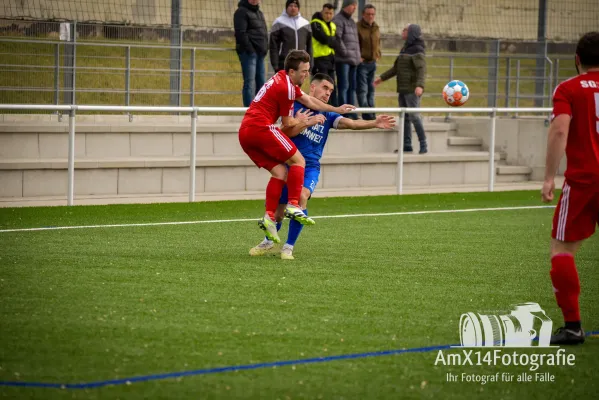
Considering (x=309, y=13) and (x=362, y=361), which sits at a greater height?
(x=309, y=13)

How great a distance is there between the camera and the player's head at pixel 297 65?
9594mm

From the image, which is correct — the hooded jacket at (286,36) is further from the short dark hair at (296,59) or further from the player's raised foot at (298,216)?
the player's raised foot at (298,216)

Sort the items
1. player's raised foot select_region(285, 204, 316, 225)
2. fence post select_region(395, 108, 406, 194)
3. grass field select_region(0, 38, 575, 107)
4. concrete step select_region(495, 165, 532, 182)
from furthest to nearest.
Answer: concrete step select_region(495, 165, 532, 182)
grass field select_region(0, 38, 575, 107)
fence post select_region(395, 108, 406, 194)
player's raised foot select_region(285, 204, 316, 225)

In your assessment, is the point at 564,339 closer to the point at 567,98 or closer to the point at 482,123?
the point at 567,98

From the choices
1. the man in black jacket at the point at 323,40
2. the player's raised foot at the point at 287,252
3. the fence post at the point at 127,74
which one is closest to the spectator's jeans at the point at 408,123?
the man in black jacket at the point at 323,40

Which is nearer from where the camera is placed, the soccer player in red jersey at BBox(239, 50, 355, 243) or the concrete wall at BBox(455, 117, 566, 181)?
the soccer player in red jersey at BBox(239, 50, 355, 243)

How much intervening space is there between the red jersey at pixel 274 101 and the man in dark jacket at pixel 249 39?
22.4ft

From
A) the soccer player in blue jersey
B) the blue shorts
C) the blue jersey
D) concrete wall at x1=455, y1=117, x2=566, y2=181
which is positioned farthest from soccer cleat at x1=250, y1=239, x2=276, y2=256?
concrete wall at x1=455, y1=117, x2=566, y2=181

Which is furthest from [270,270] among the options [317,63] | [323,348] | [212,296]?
[317,63]

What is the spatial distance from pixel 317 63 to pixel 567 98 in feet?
36.1

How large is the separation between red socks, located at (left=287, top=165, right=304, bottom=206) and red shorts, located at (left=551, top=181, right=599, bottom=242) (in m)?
3.39

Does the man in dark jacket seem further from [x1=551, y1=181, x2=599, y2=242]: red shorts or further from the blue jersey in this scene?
[x1=551, y1=181, x2=599, y2=242]: red shorts

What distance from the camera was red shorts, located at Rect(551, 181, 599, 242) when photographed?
6387 millimetres

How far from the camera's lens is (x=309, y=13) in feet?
69.7
